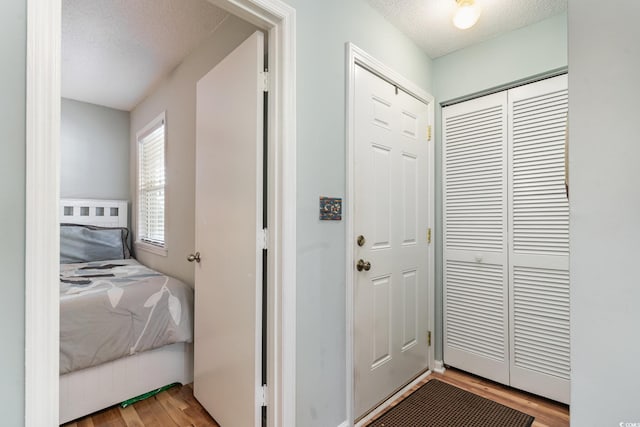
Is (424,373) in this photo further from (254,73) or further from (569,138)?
(254,73)

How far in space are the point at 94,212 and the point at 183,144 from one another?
2.06m

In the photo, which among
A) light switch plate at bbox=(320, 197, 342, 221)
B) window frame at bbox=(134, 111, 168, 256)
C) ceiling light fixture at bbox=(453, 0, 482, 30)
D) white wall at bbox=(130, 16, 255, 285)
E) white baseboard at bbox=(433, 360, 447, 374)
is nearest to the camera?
light switch plate at bbox=(320, 197, 342, 221)

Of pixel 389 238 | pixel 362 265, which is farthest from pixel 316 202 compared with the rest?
pixel 389 238

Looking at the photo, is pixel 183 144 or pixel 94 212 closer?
pixel 183 144

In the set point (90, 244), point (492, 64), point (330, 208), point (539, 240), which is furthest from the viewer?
point (90, 244)

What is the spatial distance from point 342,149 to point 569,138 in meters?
1.16

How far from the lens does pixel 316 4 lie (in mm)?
1579

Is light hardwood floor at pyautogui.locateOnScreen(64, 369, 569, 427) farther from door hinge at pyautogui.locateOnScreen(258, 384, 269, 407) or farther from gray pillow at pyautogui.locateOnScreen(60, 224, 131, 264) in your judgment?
gray pillow at pyautogui.locateOnScreen(60, 224, 131, 264)

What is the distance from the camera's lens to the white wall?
2.32m

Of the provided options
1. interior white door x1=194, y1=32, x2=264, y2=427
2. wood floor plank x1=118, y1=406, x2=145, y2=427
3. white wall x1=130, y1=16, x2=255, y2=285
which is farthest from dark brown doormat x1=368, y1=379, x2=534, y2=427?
white wall x1=130, y1=16, x2=255, y2=285

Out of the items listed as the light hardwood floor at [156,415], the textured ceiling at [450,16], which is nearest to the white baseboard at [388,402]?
the light hardwood floor at [156,415]

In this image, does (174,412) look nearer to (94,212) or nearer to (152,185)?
(152,185)

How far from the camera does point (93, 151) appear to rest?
3.87m

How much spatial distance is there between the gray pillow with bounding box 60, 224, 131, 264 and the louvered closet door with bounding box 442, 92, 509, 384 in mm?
3542
